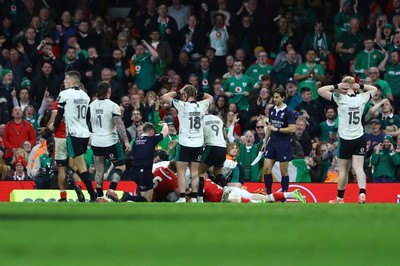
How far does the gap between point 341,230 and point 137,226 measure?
1913 mm

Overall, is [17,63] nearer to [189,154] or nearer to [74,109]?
[74,109]

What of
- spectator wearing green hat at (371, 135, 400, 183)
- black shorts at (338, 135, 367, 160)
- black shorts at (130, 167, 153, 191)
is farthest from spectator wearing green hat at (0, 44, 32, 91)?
black shorts at (338, 135, 367, 160)

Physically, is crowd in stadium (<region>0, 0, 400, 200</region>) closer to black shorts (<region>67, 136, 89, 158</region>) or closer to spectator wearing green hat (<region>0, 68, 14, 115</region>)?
spectator wearing green hat (<region>0, 68, 14, 115</region>)

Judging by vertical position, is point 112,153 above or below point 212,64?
below

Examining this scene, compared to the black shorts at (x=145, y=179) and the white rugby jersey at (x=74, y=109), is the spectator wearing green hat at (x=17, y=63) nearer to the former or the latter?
the black shorts at (x=145, y=179)

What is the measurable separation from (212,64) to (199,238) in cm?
1844

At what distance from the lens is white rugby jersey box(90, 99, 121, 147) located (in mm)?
20359

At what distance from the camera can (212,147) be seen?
20703 millimetres

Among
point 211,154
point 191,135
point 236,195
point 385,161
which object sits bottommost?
point 236,195

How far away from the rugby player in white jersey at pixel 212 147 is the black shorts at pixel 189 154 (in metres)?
0.29

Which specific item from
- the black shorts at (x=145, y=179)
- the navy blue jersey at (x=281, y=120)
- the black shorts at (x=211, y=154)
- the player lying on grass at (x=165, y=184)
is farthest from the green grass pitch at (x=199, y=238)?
the navy blue jersey at (x=281, y=120)

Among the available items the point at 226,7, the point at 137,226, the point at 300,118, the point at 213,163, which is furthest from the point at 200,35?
the point at 137,226

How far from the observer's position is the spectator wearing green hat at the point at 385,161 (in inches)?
922

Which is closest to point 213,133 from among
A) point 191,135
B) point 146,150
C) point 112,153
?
point 191,135
